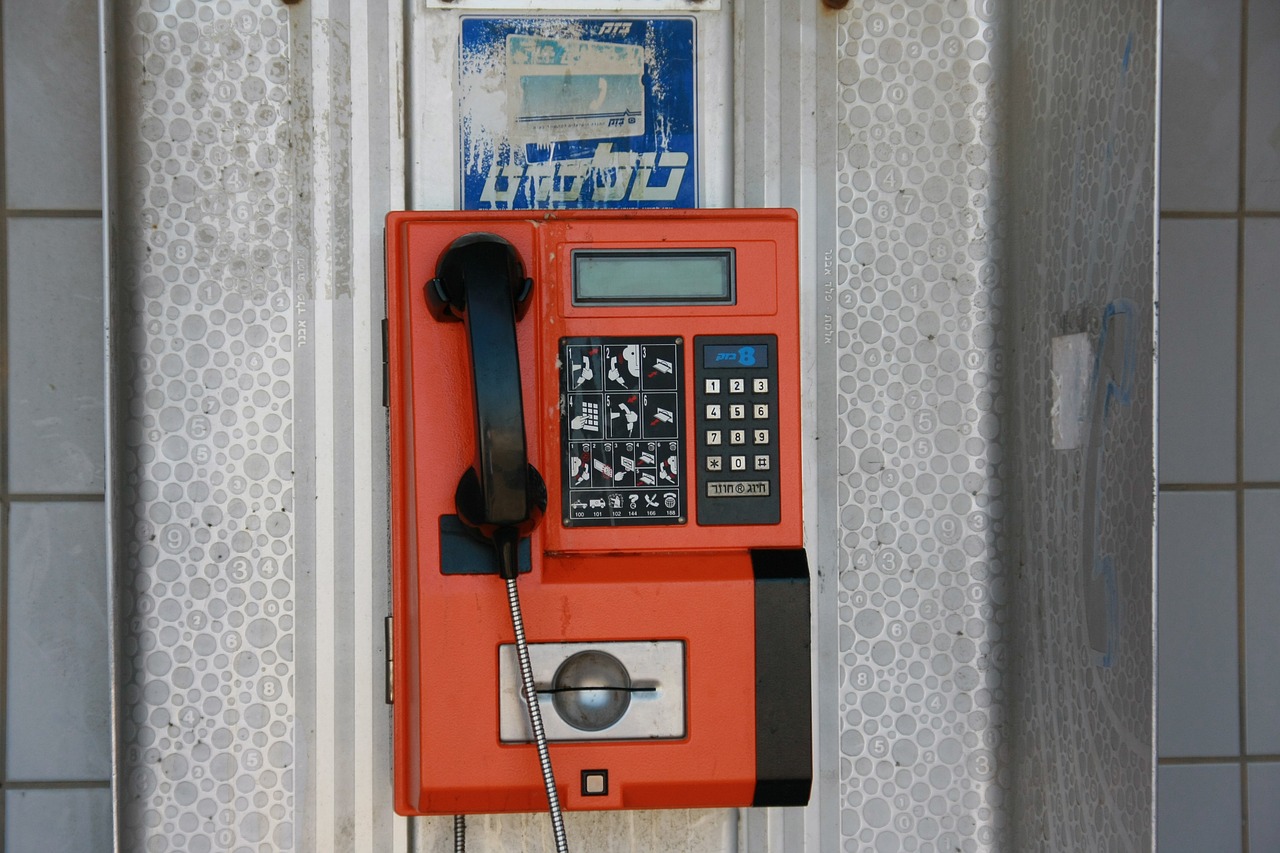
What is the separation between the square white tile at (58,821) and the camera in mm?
1152

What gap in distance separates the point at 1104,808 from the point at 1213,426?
63cm

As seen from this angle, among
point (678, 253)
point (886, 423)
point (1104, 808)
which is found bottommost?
point (1104, 808)

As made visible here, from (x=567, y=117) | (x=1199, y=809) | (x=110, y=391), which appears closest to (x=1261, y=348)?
(x=1199, y=809)

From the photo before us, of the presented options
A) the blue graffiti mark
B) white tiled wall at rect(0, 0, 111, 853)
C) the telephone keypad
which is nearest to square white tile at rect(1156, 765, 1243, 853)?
the blue graffiti mark

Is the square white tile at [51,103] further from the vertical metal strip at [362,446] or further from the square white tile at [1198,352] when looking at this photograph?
the square white tile at [1198,352]

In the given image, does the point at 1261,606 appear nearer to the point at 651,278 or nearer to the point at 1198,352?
the point at 1198,352

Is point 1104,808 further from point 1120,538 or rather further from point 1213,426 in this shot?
point 1213,426

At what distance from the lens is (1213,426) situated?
1219mm

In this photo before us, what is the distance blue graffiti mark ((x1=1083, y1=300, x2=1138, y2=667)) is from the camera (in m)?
0.82

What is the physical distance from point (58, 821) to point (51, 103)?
959mm

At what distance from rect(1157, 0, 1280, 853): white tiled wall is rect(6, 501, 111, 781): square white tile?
4.81 feet

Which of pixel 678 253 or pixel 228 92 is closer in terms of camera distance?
pixel 678 253

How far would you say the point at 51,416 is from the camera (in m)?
1.13

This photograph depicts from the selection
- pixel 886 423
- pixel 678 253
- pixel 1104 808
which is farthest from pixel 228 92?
pixel 1104 808
